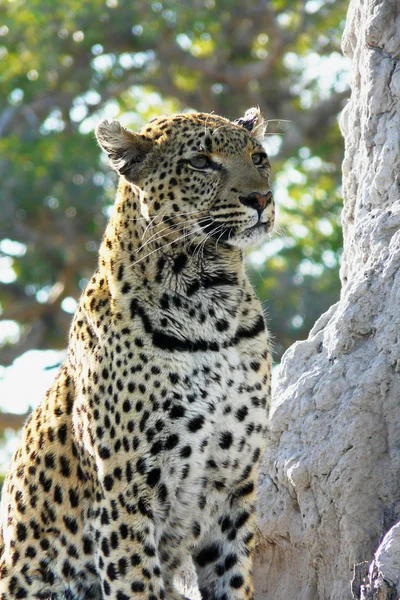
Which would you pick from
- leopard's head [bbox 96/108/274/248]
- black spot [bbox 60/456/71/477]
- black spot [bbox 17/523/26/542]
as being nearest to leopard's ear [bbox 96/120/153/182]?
leopard's head [bbox 96/108/274/248]

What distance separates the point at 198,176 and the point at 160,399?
1291 mm

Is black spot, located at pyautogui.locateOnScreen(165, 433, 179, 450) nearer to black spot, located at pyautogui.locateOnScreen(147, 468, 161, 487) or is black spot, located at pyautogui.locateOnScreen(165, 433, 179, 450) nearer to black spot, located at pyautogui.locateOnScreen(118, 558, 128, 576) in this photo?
black spot, located at pyautogui.locateOnScreen(147, 468, 161, 487)

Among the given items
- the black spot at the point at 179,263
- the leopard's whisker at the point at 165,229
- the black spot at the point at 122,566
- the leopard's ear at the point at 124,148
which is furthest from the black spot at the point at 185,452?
the leopard's ear at the point at 124,148

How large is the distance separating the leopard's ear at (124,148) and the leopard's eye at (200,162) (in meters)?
0.27

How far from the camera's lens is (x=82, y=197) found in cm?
2323

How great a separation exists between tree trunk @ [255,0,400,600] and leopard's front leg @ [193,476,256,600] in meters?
0.29

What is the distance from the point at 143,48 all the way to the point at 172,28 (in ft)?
2.70

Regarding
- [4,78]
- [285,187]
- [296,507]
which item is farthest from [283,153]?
[296,507]

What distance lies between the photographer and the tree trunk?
6.54 meters

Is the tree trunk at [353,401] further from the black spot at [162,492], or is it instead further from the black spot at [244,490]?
the black spot at [162,492]

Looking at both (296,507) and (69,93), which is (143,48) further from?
(296,507)

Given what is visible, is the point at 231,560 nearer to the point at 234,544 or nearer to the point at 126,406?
the point at 234,544

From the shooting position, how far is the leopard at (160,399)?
254 inches

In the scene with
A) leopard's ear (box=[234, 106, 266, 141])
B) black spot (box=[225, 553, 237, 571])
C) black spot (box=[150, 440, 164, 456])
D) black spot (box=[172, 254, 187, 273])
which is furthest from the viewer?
leopard's ear (box=[234, 106, 266, 141])
